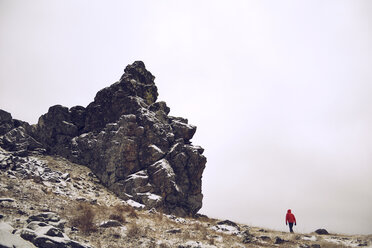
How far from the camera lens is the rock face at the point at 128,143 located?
31.7m

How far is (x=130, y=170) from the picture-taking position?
32969 mm

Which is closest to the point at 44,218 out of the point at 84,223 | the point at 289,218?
the point at 84,223

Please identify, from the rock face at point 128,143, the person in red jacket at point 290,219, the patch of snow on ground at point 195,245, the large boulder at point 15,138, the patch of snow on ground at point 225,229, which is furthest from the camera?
the large boulder at point 15,138

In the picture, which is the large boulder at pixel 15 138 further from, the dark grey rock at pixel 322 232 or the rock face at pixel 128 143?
the dark grey rock at pixel 322 232

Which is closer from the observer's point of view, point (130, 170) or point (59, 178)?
point (59, 178)

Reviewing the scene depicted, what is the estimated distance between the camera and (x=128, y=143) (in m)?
33.8

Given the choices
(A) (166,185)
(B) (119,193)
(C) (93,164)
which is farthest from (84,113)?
(A) (166,185)

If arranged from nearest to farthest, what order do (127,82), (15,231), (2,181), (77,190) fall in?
(15,231), (2,181), (77,190), (127,82)

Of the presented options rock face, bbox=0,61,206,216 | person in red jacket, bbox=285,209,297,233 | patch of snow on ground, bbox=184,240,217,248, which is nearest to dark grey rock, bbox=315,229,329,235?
person in red jacket, bbox=285,209,297,233

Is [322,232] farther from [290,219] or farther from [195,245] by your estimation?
[195,245]

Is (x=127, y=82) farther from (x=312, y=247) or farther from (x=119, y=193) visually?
(x=312, y=247)

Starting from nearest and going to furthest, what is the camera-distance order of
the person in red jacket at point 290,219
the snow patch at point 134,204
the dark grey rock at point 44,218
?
the dark grey rock at point 44,218, the person in red jacket at point 290,219, the snow patch at point 134,204

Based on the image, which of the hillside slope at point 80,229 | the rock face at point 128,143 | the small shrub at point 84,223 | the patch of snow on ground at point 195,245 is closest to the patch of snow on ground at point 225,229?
the hillside slope at point 80,229

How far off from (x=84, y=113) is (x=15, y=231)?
3566cm
